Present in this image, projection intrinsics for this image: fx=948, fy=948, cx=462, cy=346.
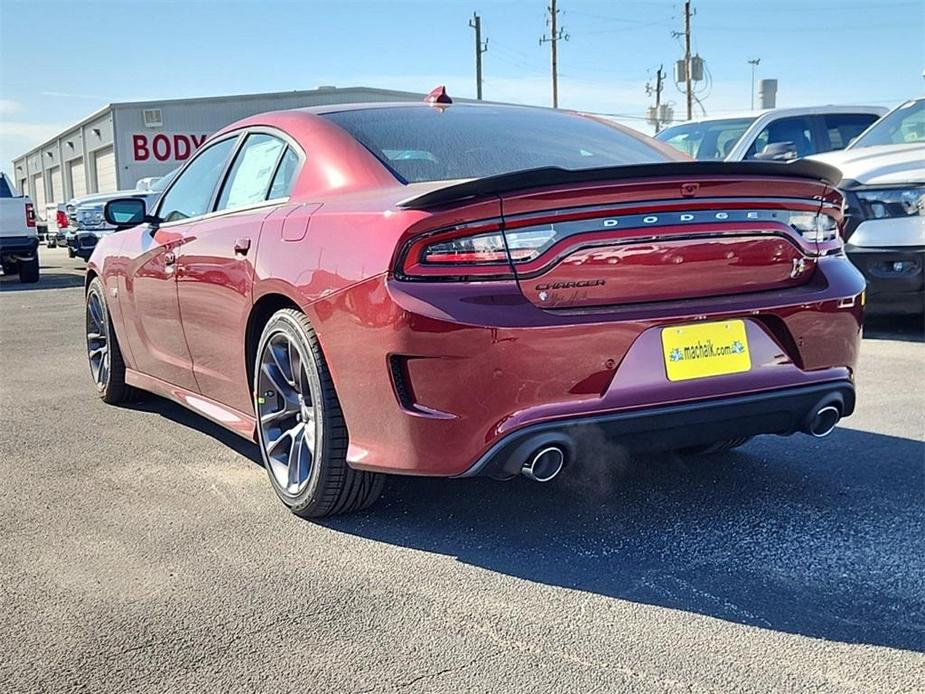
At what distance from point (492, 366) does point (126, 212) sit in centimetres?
292

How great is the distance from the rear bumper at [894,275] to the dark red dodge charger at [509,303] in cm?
358

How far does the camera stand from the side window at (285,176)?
3507mm

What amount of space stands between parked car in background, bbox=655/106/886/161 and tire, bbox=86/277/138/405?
5.64 metres

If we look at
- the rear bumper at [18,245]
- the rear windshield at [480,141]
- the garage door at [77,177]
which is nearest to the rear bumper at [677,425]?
the rear windshield at [480,141]

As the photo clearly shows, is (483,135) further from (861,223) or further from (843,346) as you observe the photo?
(861,223)

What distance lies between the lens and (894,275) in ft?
21.2

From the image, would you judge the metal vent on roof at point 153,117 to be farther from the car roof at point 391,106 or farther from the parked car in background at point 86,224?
the car roof at point 391,106

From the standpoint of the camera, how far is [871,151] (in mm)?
7125

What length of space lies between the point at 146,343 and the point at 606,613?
290 cm

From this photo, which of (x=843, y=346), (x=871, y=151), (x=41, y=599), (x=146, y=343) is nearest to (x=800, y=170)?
(x=843, y=346)

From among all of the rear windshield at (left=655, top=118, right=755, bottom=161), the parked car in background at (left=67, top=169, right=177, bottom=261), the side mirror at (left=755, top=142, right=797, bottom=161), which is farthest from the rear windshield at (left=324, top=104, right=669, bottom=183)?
the parked car in background at (left=67, top=169, right=177, bottom=261)

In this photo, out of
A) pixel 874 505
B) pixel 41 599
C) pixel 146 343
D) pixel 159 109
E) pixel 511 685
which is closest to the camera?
pixel 511 685

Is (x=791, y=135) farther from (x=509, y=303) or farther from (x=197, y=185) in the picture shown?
(x=509, y=303)

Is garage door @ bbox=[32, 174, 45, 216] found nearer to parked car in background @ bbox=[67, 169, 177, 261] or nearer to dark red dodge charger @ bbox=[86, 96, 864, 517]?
parked car in background @ bbox=[67, 169, 177, 261]
